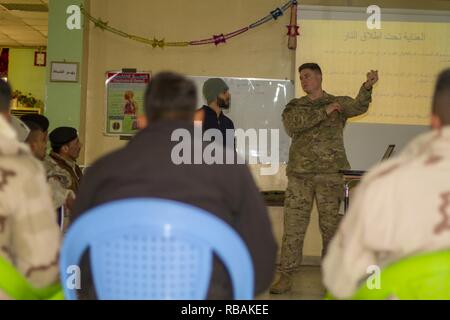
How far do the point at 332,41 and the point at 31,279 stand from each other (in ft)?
13.7

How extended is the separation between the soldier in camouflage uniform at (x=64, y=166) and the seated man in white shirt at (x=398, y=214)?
192 centimetres

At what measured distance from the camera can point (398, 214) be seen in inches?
52.1

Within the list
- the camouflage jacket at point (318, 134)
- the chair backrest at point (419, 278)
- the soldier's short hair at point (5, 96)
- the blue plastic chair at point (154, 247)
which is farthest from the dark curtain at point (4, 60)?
the chair backrest at point (419, 278)

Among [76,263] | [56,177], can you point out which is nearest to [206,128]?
[56,177]

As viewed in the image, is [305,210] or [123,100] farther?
[123,100]

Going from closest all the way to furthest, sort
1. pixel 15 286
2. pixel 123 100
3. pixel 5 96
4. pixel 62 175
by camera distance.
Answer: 1. pixel 15 286
2. pixel 5 96
3. pixel 62 175
4. pixel 123 100

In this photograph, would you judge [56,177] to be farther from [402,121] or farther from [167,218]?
[402,121]

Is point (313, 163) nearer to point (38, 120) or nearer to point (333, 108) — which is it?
point (333, 108)

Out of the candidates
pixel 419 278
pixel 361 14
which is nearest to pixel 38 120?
pixel 419 278

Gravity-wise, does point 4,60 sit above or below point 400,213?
above

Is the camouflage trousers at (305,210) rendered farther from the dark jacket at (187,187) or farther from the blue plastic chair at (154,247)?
the blue plastic chair at (154,247)

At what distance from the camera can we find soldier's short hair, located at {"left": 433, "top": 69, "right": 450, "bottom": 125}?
4.83 feet

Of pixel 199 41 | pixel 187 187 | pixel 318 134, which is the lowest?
pixel 187 187

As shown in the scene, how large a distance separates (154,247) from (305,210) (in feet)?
9.69
